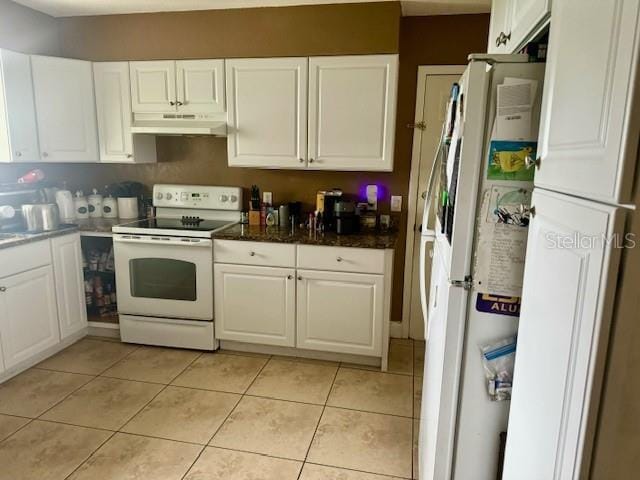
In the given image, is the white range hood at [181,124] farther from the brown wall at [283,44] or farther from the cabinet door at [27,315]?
the cabinet door at [27,315]

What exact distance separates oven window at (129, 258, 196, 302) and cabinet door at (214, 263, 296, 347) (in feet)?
0.67

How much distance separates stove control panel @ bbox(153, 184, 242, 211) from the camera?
3.51 m

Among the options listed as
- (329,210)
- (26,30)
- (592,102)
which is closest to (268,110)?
(329,210)

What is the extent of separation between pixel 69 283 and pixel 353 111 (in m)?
2.42

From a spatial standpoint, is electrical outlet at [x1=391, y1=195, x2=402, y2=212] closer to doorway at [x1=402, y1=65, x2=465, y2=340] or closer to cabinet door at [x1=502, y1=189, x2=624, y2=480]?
doorway at [x1=402, y1=65, x2=465, y2=340]

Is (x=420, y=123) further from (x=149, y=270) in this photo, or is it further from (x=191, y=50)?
(x=149, y=270)

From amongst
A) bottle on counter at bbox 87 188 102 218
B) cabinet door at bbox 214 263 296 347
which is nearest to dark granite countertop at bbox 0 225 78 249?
bottle on counter at bbox 87 188 102 218

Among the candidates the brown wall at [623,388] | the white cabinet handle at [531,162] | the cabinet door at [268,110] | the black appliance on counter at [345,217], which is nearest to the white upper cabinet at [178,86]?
the cabinet door at [268,110]

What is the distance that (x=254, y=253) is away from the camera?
9.90 feet

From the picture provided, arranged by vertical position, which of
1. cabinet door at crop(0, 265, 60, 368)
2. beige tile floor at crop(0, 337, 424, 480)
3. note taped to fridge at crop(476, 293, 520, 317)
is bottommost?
beige tile floor at crop(0, 337, 424, 480)

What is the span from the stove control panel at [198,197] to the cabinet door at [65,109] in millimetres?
581

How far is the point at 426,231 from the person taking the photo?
6.33 ft

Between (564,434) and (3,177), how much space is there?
3.72 metres

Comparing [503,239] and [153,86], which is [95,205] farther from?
[503,239]
